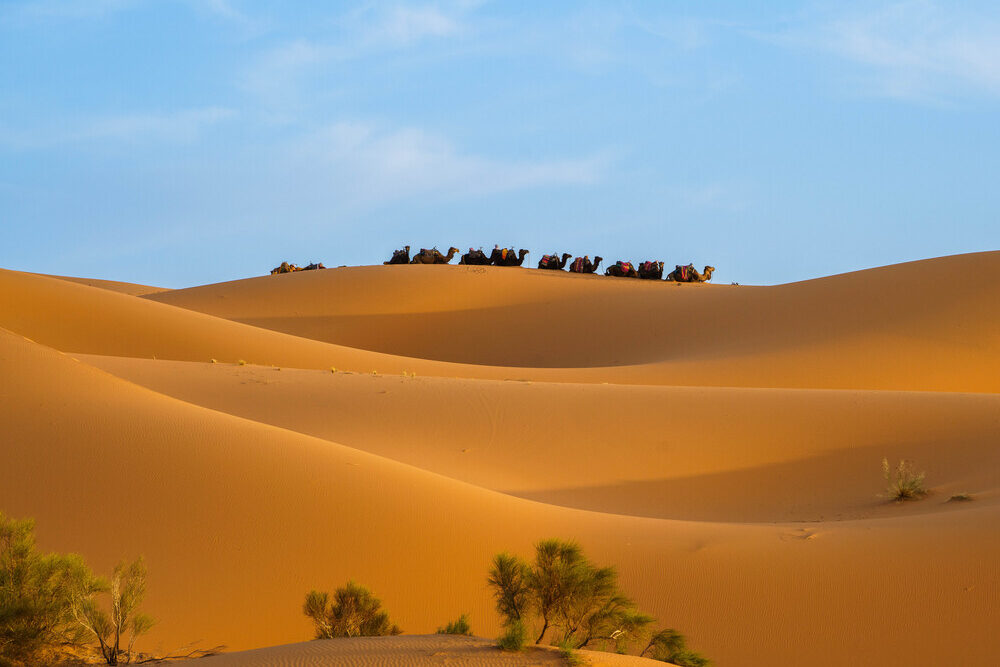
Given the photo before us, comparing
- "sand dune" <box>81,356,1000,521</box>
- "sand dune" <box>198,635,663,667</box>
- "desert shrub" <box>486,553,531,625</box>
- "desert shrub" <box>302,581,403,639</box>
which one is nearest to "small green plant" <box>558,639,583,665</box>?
"sand dune" <box>198,635,663,667</box>

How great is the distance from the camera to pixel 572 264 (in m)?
48.3

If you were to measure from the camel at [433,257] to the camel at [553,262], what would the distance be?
4.96 meters

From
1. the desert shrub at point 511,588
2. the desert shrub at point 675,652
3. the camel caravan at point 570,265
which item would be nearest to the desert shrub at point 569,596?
the desert shrub at point 511,588

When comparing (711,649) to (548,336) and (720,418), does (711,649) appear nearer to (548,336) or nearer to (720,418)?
(720,418)

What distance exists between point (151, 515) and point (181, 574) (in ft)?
2.60

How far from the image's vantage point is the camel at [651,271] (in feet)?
154

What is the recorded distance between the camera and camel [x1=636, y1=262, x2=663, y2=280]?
154ft

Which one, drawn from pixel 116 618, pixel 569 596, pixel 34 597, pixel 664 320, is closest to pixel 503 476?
pixel 569 596

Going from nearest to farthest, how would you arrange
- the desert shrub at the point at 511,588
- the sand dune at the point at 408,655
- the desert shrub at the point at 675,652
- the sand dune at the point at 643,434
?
the sand dune at the point at 408,655 < the desert shrub at the point at 511,588 < the desert shrub at the point at 675,652 < the sand dune at the point at 643,434

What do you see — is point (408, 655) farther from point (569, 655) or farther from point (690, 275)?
point (690, 275)

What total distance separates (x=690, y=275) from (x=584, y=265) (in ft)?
16.2

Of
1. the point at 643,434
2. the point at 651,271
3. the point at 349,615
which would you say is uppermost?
the point at 651,271

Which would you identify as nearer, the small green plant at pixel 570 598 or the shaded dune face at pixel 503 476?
the small green plant at pixel 570 598

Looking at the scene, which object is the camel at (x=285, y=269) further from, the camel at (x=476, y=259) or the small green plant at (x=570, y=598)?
the small green plant at (x=570, y=598)
